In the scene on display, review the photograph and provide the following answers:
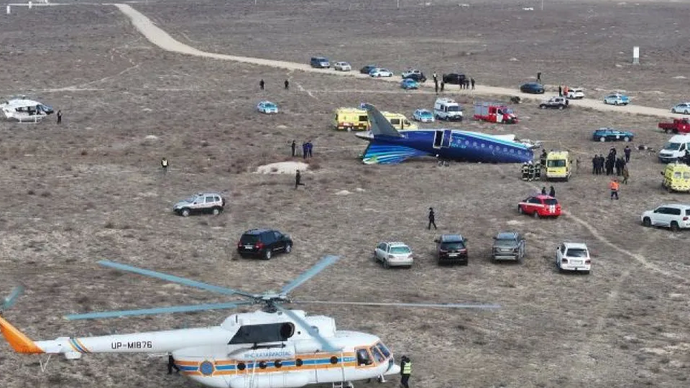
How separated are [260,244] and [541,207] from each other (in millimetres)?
15864

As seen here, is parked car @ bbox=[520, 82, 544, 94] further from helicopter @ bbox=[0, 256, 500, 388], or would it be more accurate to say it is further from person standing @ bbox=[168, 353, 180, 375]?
helicopter @ bbox=[0, 256, 500, 388]

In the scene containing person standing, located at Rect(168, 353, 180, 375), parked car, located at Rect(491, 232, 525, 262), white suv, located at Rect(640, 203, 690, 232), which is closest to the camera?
person standing, located at Rect(168, 353, 180, 375)

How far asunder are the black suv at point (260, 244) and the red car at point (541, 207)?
46.8 ft

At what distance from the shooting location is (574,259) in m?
44.4

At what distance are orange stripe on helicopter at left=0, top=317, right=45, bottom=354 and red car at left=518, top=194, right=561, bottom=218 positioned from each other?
3191cm

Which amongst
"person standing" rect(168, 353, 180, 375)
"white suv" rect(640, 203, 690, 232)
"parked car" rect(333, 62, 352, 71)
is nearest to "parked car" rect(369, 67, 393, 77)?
"parked car" rect(333, 62, 352, 71)

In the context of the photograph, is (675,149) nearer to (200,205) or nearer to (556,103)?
(556,103)

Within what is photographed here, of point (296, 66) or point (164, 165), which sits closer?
point (164, 165)

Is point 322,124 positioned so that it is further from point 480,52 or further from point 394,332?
point 480,52

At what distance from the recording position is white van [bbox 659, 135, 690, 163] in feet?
227

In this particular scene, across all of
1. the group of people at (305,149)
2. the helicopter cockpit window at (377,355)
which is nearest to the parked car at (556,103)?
the group of people at (305,149)

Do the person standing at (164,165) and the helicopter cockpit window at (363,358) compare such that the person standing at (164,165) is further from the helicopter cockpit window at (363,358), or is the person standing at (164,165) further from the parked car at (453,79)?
the parked car at (453,79)

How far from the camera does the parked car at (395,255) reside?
45.5 meters

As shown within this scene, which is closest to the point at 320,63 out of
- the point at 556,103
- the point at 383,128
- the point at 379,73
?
the point at 379,73
